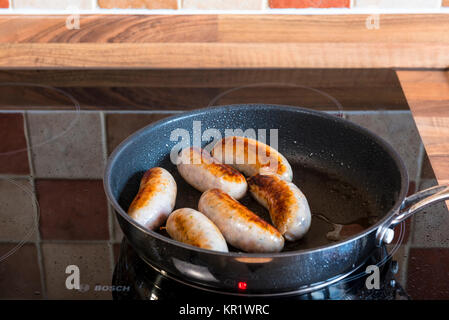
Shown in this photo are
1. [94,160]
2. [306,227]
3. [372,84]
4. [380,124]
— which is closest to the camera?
[306,227]

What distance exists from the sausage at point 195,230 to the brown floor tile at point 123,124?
406 millimetres

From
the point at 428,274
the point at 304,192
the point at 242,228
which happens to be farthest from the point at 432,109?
the point at 242,228

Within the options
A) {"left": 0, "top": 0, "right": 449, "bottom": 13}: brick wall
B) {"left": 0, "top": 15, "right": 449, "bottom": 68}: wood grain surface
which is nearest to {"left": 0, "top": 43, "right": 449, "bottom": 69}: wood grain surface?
{"left": 0, "top": 15, "right": 449, "bottom": 68}: wood grain surface

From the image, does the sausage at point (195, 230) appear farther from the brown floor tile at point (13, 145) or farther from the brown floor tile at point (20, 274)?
the brown floor tile at point (13, 145)

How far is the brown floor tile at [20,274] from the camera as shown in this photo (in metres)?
0.84

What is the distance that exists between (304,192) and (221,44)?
2.01 feet

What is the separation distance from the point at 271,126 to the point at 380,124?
299 mm

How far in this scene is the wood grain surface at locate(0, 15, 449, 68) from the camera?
1544mm

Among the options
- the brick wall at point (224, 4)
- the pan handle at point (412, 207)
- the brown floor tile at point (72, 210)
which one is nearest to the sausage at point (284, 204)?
the pan handle at point (412, 207)

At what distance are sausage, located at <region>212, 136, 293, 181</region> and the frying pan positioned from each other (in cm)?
7

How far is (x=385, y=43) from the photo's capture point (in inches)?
61.2

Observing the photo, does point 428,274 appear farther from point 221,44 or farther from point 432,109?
point 221,44

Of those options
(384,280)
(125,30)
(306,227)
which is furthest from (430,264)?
(125,30)
